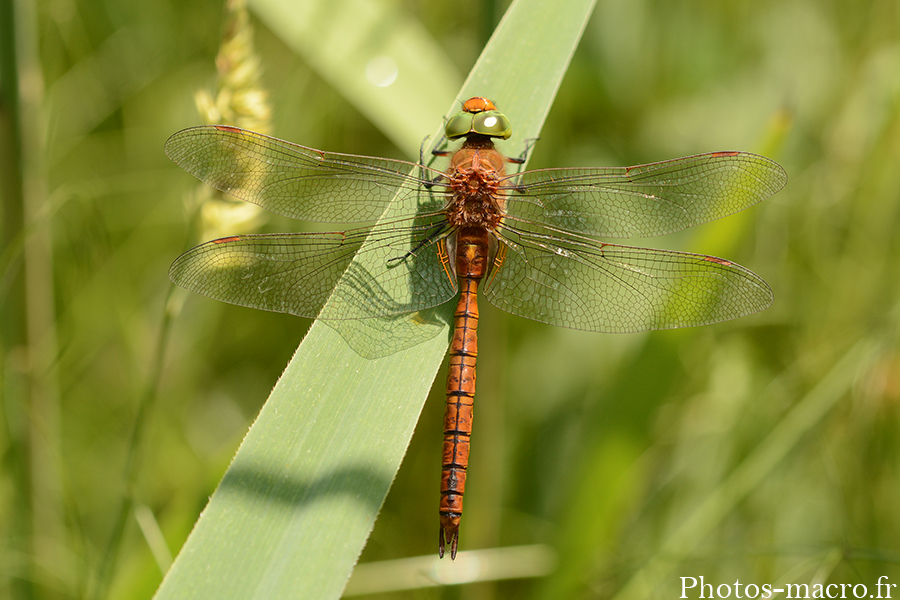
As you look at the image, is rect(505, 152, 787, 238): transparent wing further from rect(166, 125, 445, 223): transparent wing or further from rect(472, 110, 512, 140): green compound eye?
rect(166, 125, 445, 223): transparent wing

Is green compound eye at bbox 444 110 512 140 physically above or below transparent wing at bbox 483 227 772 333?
above

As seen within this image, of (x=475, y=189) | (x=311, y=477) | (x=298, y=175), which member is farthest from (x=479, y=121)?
(x=311, y=477)

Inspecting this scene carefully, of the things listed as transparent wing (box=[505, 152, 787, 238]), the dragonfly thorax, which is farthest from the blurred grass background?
the dragonfly thorax

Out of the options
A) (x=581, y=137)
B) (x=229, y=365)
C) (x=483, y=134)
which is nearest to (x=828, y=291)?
(x=581, y=137)

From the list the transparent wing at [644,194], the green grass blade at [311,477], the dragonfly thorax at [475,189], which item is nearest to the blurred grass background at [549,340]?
the transparent wing at [644,194]

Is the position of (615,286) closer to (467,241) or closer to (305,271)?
(467,241)

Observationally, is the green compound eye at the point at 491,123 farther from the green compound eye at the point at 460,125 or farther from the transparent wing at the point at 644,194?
the transparent wing at the point at 644,194

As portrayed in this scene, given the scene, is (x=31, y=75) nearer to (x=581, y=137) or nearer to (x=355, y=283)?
(x=355, y=283)
